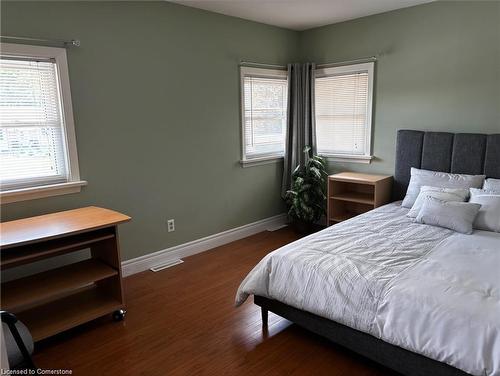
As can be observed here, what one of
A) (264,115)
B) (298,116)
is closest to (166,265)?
(264,115)

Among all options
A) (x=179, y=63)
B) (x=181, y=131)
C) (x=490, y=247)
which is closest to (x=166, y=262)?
(x=181, y=131)

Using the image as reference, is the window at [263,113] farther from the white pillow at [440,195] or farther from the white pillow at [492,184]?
the white pillow at [492,184]

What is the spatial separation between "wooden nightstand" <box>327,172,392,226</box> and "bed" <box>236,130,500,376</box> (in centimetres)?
89

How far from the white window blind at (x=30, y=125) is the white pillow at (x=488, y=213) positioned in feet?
10.9

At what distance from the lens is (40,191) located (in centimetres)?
276

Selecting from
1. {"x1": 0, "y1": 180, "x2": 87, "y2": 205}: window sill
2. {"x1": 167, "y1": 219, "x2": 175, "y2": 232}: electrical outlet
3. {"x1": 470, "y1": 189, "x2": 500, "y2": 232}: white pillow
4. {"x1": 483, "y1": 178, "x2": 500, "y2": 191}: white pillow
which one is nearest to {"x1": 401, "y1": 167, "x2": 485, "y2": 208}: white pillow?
{"x1": 483, "y1": 178, "x2": 500, "y2": 191}: white pillow

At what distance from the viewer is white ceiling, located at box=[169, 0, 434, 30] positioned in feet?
11.5

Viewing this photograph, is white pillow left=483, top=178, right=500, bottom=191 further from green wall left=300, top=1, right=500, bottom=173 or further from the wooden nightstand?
the wooden nightstand

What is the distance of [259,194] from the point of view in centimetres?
457

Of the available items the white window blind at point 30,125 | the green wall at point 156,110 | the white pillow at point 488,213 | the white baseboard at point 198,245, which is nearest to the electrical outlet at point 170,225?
the green wall at point 156,110

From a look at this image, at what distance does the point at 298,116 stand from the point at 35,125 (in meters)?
2.95

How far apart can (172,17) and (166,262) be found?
7.78 ft

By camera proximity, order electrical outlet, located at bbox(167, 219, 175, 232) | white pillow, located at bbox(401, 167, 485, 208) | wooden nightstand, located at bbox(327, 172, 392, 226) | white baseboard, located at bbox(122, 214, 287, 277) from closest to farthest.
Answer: white pillow, located at bbox(401, 167, 485, 208), white baseboard, located at bbox(122, 214, 287, 277), electrical outlet, located at bbox(167, 219, 175, 232), wooden nightstand, located at bbox(327, 172, 392, 226)

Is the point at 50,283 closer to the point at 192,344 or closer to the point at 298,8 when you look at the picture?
the point at 192,344
